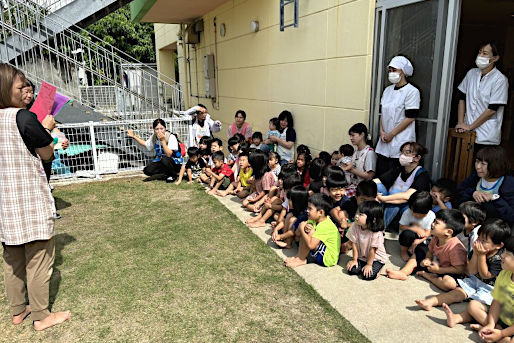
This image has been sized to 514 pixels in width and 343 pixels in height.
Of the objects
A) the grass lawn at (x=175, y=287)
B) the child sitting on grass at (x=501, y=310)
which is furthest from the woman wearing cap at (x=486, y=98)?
the grass lawn at (x=175, y=287)

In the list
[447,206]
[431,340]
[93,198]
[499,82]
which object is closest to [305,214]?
[447,206]

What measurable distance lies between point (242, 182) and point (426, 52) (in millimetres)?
3150

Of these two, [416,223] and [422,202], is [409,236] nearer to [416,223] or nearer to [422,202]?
[416,223]

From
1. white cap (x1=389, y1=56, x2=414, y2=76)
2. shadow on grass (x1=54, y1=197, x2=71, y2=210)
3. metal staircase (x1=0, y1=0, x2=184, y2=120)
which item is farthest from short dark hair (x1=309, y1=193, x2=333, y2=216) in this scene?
metal staircase (x1=0, y1=0, x2=184, y2=120)

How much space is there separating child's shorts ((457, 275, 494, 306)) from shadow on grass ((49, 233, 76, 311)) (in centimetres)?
330

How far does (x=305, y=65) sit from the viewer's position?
584 centimetres

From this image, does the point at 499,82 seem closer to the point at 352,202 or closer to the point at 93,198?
the point at 352,202

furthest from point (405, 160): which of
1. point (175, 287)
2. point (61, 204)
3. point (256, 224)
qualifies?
point (61, 204)

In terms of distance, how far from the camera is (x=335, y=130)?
5340mm

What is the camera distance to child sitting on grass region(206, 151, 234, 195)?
6422 millimetres

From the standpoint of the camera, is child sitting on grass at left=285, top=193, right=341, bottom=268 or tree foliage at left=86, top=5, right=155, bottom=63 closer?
child sitting on grass at left=285, top=193, right=341, bottom=268

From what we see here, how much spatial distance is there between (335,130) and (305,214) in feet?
5.90

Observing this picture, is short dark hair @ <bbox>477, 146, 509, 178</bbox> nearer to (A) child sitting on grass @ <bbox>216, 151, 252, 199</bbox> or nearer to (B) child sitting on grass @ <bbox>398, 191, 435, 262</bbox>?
(B) child sitting on grass @ <bbox>398, 191, 435, 262</bbox>

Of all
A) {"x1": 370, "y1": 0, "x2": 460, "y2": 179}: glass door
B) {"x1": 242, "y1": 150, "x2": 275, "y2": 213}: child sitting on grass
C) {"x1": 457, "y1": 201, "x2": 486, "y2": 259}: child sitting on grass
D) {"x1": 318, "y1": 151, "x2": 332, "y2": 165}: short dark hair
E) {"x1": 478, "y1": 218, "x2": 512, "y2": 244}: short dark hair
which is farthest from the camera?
{"x1": 242, "y1": 150, "x2": 275, "y2": 213}: child sitting on grass
